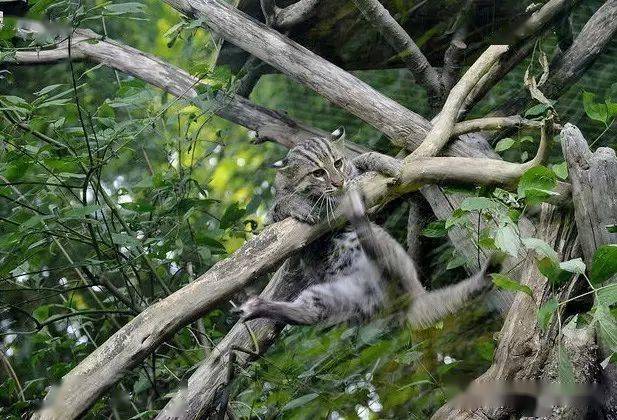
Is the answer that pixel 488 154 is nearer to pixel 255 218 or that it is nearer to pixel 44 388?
pixel 255 218

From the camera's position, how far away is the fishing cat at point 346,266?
7.80 ft

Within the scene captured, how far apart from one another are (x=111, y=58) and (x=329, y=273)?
1.43 metres

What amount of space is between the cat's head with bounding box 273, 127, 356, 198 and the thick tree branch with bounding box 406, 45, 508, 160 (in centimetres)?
27

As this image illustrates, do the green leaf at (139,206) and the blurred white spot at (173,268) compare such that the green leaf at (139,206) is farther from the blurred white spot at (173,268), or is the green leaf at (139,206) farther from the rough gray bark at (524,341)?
the rough gray bark at (524,341)

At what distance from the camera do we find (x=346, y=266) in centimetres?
269

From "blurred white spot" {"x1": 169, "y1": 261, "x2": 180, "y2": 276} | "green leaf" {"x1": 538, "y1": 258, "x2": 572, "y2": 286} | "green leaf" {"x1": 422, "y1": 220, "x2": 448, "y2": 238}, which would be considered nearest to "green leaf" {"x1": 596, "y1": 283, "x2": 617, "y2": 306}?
"green leaf" {"x1": 538, "y1": 258, "x2": 572, "y2": 286}

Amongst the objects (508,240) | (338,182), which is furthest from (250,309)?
(508,240)

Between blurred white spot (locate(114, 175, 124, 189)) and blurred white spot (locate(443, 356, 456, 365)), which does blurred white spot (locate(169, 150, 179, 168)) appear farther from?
blurred white spot (locate(443, 356, 456, 365))

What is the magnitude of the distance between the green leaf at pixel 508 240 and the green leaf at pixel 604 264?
169mm

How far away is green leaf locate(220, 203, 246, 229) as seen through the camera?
2.98 metres

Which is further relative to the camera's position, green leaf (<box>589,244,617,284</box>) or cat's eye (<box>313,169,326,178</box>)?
cat's eye (<box>313,169,326,178</box>)

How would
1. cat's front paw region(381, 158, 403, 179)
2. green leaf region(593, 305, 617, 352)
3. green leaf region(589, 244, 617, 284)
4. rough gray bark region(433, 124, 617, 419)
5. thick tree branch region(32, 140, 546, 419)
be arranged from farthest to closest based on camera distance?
cat's front paw region(381, 158, 403, 179), rough gray bark region(433, 124, 617, 419), thick tree branch region(32, 140, 546, 419), green leaf region(589, 244, 617, 284), green leaf region(593, 305, 617, 352)

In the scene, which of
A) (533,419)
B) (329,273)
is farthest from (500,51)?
(533,419)

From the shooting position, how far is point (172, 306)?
6.46 ft
